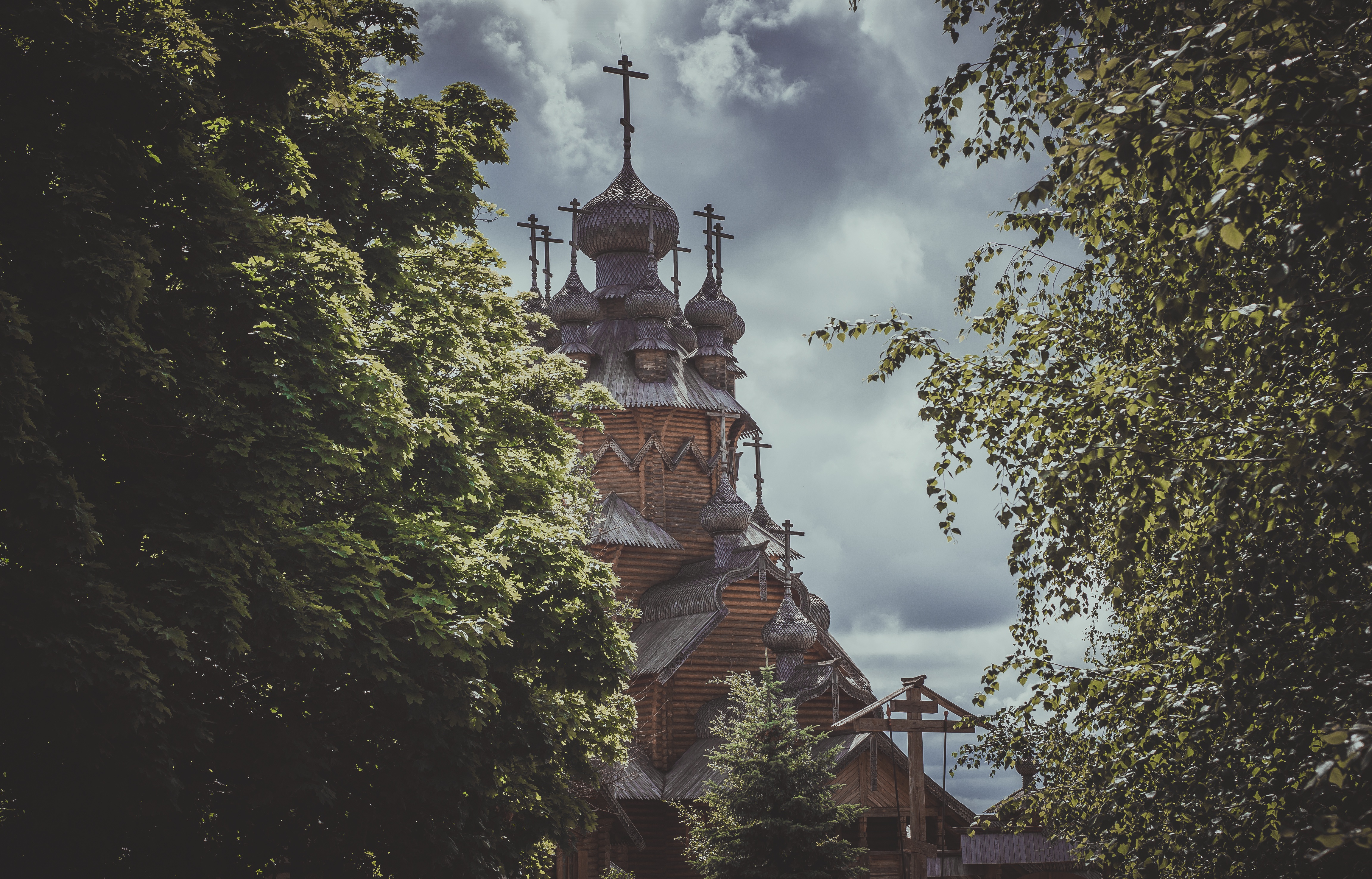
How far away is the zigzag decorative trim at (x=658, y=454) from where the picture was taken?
37.6 m

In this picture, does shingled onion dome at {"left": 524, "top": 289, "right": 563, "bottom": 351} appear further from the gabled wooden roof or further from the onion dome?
the gabled wooden roof

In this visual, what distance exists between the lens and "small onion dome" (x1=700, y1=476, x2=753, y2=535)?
35.4m

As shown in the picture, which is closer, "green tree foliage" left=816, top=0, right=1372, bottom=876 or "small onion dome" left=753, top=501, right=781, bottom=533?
"green tree foliage" left=816, top=0, right=1372, bottom=876

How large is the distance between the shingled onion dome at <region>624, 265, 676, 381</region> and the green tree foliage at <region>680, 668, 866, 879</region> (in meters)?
16.6

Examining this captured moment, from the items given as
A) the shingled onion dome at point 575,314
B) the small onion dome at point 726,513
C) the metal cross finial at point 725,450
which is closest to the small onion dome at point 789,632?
the small onion dome at point 726,513

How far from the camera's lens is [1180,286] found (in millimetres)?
8688

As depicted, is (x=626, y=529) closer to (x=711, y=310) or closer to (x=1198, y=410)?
(x=711, y=310)

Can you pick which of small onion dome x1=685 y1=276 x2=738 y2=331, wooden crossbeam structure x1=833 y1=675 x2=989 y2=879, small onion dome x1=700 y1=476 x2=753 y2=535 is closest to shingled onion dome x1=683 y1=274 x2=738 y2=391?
small onion dome x1=685 y1=276 x2=738 y2=331

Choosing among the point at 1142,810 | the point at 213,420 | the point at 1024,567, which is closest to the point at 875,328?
the point at 1024,567

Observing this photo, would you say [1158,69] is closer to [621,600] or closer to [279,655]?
[279,655]

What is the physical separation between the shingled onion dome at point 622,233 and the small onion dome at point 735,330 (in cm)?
350

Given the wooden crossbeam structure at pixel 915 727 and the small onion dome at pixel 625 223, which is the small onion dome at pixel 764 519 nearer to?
the small onion dome at pixel 625 223

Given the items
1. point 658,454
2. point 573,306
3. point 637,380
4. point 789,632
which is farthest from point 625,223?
point 789,632

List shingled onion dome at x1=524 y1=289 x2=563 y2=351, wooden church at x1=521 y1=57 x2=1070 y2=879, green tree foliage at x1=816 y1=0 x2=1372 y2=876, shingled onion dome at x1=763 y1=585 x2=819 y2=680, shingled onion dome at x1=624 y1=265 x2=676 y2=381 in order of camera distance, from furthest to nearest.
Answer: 1. shingled onion dome at x1=524 y1=289 x2=563 y2=351
2. shingled onion dome at x1=624 y1=265 x2=676 y2=381
3. shingled onion dome at x1=763 y1=585 x2=819 y2=680
4. wooden church at x1=521 y1=57 x2=1070 y2=879
5. green tree foliage at x1=816 y1=0 x2=1372 y2=876
